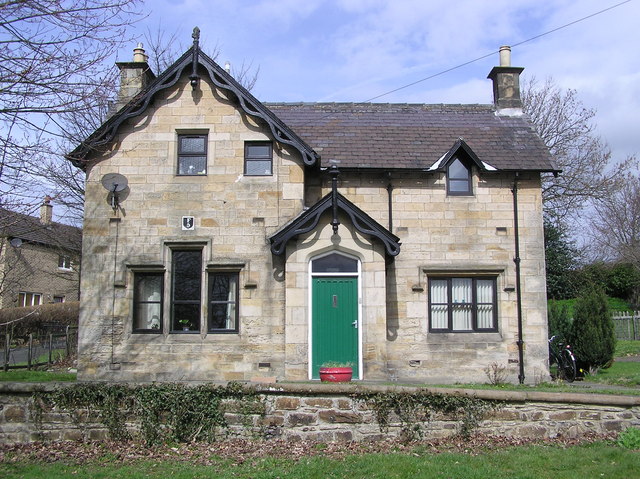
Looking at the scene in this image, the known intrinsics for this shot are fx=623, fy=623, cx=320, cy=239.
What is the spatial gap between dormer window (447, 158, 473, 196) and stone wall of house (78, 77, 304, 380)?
4056 mm

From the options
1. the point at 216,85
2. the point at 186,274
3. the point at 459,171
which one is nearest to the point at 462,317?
the point at 459,171

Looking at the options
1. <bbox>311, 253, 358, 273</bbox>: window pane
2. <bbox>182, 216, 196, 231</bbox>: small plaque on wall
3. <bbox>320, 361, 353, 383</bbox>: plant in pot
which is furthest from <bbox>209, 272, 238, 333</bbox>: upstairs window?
<bbox>320, 361, 353, 383</bbox>: plant in pot

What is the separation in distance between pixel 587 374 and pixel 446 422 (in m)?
8.68

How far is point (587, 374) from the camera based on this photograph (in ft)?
55.3

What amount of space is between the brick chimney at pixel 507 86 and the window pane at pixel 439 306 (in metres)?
6.12

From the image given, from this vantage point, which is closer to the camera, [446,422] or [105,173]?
[446,422]

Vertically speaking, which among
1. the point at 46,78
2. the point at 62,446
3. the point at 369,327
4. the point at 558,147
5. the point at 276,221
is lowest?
the point at 62,446

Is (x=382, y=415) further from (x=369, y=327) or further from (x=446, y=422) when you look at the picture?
(x=369, y=327)

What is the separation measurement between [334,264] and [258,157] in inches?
132

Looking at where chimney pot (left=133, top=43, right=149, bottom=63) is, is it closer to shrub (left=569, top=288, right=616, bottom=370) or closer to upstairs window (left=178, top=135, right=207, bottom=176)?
upstairs window (left=178, top=135, right=207, bottom=176)

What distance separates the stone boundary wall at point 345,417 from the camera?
986cm

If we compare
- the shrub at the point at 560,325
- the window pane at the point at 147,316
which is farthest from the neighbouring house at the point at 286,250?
the shrub at the point at 560,325

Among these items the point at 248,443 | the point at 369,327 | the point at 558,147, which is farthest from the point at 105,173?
the point at 558,147

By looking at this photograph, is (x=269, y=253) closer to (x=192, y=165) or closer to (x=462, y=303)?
(x=192, y=165)
